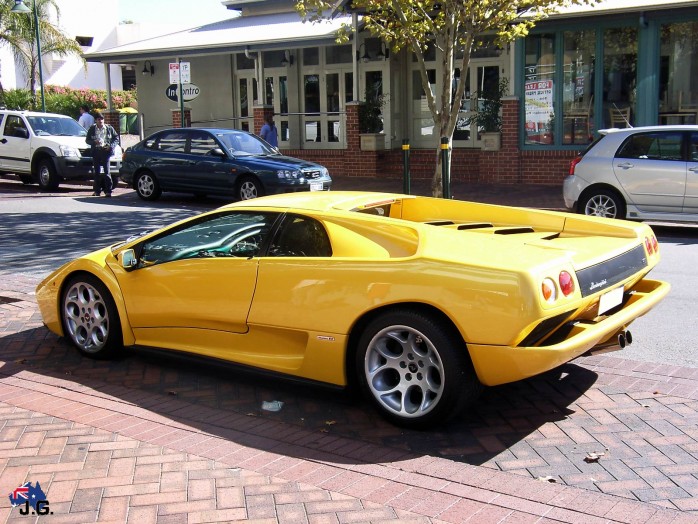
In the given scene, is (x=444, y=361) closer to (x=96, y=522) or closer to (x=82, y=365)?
(x=96, y=522)

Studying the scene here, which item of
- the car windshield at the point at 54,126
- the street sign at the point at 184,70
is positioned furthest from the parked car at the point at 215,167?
the car windshield at the point at 54,126

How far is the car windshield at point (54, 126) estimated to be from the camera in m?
20.3

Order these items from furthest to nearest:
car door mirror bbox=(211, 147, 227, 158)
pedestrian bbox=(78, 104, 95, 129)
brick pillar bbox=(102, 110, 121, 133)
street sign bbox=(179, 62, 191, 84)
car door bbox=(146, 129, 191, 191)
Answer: brick pillar bbox=(102, 110, 121, 133)
pedestrian bbox=(78, 104, 95, 129)
street sign bbox=(179, 62, 191, 84)
car door bbox=(146, 129, 191, 191)
car door mirror bbox=(211, 147, 227, 158)

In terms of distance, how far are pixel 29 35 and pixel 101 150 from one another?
600 inches

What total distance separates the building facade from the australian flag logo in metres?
12.9

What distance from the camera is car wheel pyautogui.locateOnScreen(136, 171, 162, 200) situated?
1725cm

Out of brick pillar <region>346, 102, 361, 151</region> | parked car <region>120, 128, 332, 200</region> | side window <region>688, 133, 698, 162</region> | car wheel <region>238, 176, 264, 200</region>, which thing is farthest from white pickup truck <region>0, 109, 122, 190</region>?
side window <region>688, 133, 698, 162</region>

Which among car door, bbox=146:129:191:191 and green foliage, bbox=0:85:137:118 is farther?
green foliage, bbox=0:85:137:118

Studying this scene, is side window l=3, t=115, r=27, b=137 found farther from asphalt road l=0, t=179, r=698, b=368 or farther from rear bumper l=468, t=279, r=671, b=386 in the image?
rear bumper l=468, t=279, r=671, b=386

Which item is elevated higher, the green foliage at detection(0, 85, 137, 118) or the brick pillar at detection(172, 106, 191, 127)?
the green foliage at detection(0, 85, 137, 118)

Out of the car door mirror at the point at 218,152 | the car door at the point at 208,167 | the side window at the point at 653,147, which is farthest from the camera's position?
the car door mirror at the point at 218,152

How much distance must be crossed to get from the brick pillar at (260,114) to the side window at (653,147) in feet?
39.9

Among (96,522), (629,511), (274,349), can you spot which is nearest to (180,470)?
(96,522)

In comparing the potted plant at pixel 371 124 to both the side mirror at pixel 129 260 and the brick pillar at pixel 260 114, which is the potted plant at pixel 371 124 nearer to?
the brick pillar at pixel 260 114
